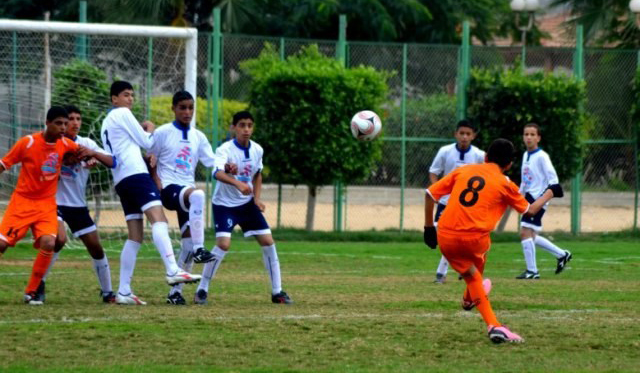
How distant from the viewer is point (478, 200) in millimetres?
9516

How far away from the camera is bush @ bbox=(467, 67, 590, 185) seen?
75.9ft

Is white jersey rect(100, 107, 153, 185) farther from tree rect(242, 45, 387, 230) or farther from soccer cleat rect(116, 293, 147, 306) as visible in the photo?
tree rect(242, 45, 387, 230)

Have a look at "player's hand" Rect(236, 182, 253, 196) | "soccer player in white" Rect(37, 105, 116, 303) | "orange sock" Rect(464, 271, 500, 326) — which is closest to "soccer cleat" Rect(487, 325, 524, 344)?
"orange sock" Rect(464, 271, 500, 326)

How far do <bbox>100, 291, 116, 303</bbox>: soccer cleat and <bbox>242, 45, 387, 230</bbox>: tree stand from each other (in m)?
10.4

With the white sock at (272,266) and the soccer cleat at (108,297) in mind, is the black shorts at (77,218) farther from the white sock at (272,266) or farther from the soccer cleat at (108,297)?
the white sock at (272,266)

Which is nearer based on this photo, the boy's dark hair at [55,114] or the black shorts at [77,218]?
the boy's dark hair at [55,114]

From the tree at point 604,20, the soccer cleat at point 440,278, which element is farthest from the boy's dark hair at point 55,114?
the tree at point 604,20

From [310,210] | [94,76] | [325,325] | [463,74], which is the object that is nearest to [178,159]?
[325,325]

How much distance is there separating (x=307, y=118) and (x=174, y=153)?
34.4 feet

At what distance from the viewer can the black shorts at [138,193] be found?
1141cm

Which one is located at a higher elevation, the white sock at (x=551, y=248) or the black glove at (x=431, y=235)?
the black glove at (x=431, y=235)

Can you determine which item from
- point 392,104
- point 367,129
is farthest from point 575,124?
point 367,129

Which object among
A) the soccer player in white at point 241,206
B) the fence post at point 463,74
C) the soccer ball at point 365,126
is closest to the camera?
the soccer player in white at point 241,206

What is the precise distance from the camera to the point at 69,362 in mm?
8125
